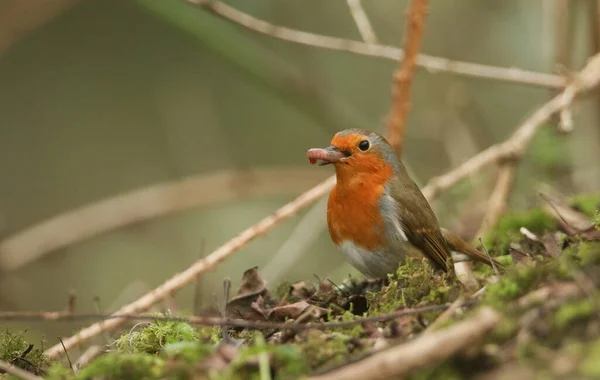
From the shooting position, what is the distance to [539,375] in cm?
191

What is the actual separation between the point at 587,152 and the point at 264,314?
171 inches

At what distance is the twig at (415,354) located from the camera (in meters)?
1.90

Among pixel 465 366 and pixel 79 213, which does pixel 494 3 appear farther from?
pixel 465 366

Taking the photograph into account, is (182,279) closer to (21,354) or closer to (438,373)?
(21,354)

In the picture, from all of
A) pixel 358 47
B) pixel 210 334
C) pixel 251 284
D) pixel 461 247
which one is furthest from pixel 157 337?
pixel 358 47

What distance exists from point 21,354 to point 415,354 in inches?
68.5

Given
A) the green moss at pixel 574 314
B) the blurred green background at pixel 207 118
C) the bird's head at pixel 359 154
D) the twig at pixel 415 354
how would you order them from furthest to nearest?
the blurred green background at pixel 207 118, the bird's head at pixel 359 154, the green moss at pixel 574 314, the twig at pixel 415 354

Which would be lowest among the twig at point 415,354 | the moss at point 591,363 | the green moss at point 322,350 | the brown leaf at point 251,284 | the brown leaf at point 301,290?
the brown leaf at point 301,290

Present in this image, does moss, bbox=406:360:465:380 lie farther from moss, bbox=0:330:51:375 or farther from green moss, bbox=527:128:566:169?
green moss, bbox=527:128:566:169

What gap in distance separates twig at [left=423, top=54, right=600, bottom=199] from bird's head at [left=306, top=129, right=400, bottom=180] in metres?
0.48

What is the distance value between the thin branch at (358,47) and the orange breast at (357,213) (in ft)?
A: 2.86

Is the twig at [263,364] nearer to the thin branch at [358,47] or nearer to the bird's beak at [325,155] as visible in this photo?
the bird's beak at [325,155]

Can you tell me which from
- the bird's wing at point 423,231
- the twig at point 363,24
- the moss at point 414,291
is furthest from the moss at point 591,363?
the twig at point 363,24

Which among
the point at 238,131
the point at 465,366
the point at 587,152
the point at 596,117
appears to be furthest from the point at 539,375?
the point at 238,131
